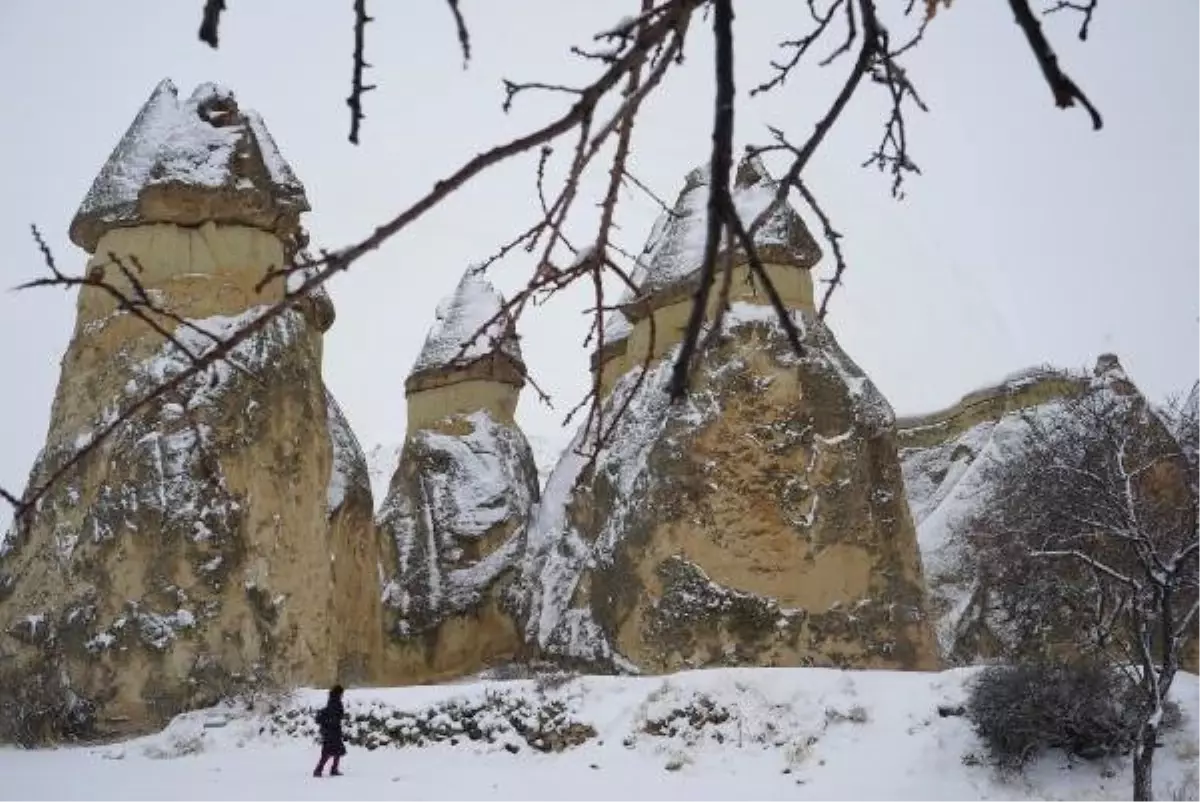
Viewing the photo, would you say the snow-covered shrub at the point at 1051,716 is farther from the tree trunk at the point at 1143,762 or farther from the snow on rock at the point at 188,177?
the snow on rock at the point at 188,177

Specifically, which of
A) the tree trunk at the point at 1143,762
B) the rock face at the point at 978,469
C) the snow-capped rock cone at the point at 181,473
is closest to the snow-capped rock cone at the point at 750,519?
the rock face at the point at 978,469

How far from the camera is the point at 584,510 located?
13.3 metres

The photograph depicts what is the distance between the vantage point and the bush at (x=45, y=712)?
10.1 meters

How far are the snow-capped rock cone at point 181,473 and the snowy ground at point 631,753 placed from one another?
0.99 m

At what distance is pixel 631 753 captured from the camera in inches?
331

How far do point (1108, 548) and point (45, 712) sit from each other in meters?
9.61

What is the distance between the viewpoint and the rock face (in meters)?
13.6

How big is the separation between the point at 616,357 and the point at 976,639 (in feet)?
21.1

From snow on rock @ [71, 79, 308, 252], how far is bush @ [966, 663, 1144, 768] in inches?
319

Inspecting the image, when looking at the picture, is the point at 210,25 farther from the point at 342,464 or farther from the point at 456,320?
the point at 456,320

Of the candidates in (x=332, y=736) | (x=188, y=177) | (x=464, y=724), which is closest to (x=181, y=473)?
(x=188, y=177)

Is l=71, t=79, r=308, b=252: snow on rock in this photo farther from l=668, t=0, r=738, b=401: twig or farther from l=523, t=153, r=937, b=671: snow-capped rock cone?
l=668, t=0, r=738, b=401: twig

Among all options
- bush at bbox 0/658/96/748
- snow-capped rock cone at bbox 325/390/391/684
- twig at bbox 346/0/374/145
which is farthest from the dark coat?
twig at bbox 346/0/374/145

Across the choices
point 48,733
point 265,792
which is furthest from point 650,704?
point 48,733
